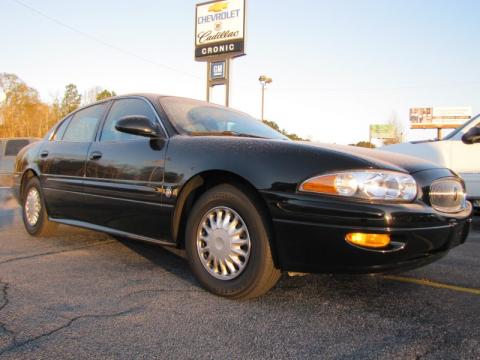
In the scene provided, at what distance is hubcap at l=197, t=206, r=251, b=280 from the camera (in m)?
2.85

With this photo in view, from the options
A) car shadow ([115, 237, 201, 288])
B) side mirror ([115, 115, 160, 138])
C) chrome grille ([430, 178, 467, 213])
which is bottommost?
car shadow ([115, 237, 201, 288])

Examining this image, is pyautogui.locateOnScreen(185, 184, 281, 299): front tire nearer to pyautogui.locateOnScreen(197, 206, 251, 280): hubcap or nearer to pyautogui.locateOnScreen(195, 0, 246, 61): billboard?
pyautogui.locateOnScreen(197, 206, 251, 280): hubcap

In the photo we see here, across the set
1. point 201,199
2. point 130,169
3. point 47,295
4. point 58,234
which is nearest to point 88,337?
point 47,295

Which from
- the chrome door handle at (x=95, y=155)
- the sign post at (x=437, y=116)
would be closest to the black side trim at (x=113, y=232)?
the chrome door handle at (x=95, y=155)

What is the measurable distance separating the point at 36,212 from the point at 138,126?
7.78 ft

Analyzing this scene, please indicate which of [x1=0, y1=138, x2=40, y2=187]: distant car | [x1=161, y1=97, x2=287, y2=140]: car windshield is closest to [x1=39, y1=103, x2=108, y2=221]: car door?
[x1=161, y1=97, x2=287, y2=140]: car windshield

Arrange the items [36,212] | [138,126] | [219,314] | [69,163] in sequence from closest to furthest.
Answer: [219,314]
[138,126]
[69,163]
[36,212]

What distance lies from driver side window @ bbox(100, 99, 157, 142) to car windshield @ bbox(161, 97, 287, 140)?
16 centimetres

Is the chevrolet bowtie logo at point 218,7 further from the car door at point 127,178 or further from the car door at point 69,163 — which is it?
the car door at point 127,178

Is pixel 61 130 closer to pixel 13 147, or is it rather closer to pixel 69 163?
pixel 69 163

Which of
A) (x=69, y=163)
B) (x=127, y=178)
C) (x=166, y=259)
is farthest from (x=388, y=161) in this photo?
(x=69, y=163)

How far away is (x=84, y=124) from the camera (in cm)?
461

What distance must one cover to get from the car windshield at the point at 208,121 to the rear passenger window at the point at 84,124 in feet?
3.04

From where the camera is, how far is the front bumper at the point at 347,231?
8.00ft
